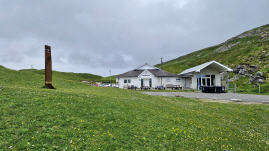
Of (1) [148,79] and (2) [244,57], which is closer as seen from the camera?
(1) [148,79]

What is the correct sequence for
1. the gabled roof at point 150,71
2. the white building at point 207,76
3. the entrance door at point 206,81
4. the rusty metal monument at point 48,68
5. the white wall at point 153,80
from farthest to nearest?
the gabled roof at point 150,71
the white wall at point 153,80
the entrance door at point 206,81
the white building at point 207,76
the rusty metal monument at point 48,68

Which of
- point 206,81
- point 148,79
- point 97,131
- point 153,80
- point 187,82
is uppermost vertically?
point 148,79

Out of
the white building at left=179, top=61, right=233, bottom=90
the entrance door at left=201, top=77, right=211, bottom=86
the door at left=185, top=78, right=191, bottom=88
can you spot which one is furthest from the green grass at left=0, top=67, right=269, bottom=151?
the door at left=185, top=78, right=191, bottom=88

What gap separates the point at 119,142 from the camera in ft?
16.4

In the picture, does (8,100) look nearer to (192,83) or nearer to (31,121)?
(31,121)

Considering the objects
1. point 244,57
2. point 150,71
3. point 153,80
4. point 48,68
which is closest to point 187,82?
point 153,80

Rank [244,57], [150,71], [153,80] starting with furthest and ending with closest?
[244,57] → [150,71] → [153,80]

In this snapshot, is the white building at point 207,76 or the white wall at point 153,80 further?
the white wall at point 153,80

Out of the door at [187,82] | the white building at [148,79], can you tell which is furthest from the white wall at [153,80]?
the door at [187,82]

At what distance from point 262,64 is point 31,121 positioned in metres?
62.1

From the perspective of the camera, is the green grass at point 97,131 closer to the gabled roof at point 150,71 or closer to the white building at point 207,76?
the white building at point 207,76

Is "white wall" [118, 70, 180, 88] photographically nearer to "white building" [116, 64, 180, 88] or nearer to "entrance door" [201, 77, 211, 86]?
"white building" [116, 64, 180, 88]

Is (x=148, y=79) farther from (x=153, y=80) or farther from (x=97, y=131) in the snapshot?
(x=97, y=131)

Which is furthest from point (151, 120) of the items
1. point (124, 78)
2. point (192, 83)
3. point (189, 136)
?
point (124, 78)
